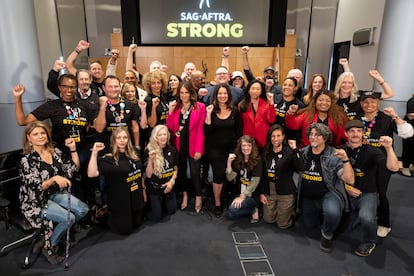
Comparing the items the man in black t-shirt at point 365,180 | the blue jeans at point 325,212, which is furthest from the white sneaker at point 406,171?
the blue jeans at point 325,212

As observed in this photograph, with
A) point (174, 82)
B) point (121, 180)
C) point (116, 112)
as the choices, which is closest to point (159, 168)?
point (121, 180)

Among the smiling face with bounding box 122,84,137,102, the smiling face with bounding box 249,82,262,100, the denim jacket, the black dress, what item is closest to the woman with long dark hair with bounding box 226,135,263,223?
the smiling face with bounding box 249,82,262,100

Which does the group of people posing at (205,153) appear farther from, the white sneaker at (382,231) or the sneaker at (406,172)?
the sneaker at (406,172)

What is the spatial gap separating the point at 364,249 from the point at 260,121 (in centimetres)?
156

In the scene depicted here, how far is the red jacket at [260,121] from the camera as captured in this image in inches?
124

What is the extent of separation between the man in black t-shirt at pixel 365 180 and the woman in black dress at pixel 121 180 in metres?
2.03

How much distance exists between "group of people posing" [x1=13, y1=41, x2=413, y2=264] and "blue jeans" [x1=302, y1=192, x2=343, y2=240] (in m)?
0.01

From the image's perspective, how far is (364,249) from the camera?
2.53 metres

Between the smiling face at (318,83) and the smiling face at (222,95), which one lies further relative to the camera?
the smiling face at (318,83)

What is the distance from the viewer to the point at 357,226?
2.95 metres

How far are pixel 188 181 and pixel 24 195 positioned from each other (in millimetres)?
1772

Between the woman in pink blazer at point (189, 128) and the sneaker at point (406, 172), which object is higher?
the woman in pink blazer at point (189, 128)

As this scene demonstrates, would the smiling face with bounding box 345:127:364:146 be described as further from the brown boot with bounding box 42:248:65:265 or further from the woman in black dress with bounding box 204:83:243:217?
the brown boot with bounding box 42:248:65:265

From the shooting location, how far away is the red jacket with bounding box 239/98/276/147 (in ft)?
10.3
